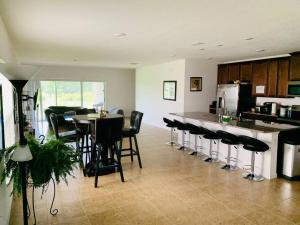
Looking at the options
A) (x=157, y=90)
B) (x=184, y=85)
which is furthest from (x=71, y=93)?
(x=184, y=85)

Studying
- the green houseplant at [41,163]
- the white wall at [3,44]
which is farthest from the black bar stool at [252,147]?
the white wall at [3,44]

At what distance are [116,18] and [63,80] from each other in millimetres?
8096

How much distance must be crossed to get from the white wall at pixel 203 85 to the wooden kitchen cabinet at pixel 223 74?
0.13 m

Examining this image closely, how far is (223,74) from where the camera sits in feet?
24.9

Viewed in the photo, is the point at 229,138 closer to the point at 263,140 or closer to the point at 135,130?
the point at 263,140

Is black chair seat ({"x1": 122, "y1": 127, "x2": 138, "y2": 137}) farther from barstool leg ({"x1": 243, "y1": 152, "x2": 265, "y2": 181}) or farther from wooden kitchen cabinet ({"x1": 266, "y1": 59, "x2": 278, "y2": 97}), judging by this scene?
wooden kitchen cabinet ({"x1": 266, "y1": 59, "x2": 278, "y2": 97})

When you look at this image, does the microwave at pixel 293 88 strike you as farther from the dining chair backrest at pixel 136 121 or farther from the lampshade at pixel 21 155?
the lampshade at pixel 21 155

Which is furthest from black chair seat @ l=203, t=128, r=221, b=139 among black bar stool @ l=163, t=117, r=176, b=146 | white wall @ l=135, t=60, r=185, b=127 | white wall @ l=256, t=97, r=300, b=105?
white wall @ l=135, t=60, r=185, b=127

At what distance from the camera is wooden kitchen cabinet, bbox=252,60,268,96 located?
626 cm

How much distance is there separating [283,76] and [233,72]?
1.64 meters

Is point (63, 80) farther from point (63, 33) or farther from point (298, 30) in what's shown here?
point (298, 30)

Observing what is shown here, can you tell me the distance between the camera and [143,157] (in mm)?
5219

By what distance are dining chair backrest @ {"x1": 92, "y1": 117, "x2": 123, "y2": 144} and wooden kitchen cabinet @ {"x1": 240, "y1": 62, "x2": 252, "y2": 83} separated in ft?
15.2

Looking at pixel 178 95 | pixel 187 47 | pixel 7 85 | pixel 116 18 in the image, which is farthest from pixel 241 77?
pixel 7 85
